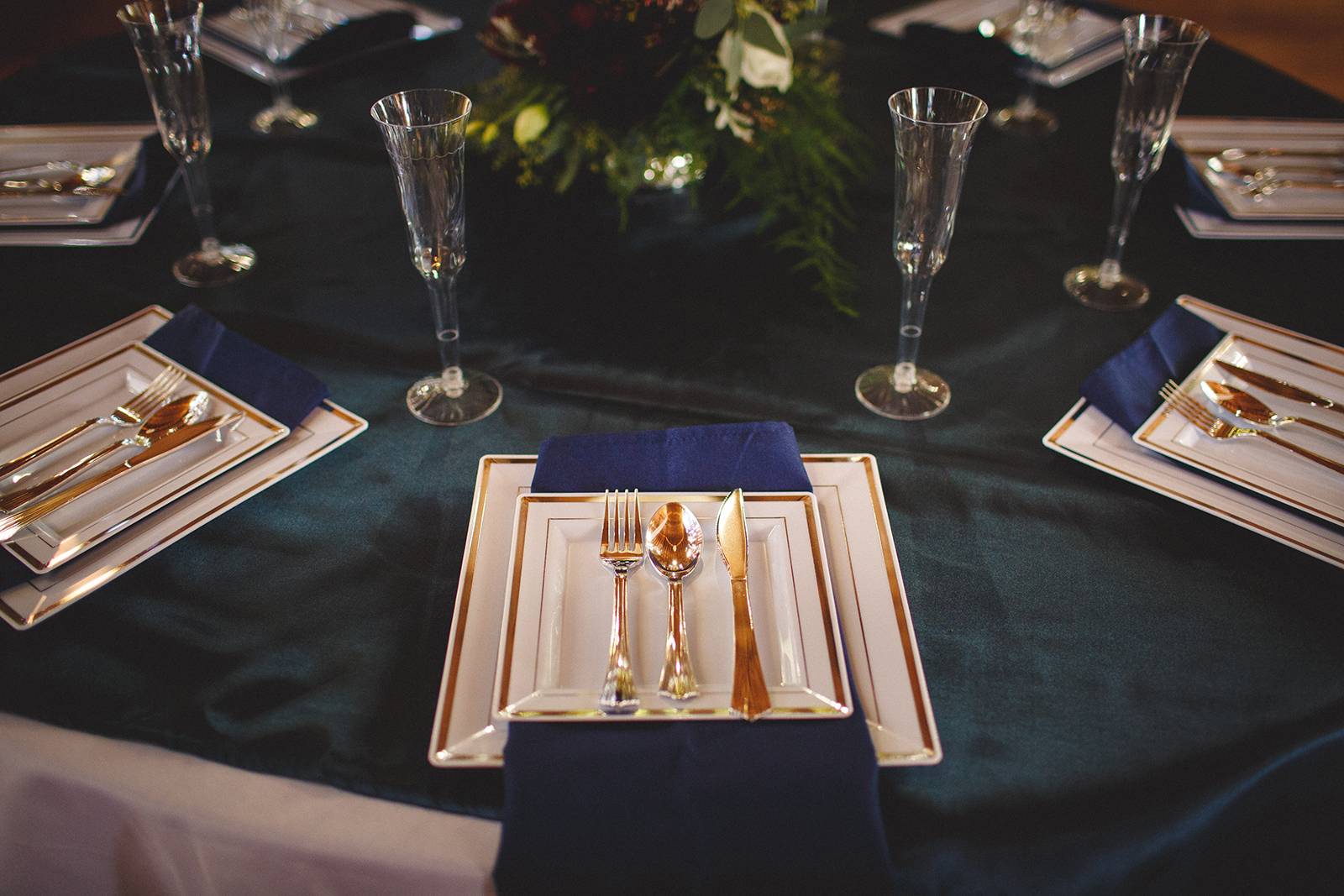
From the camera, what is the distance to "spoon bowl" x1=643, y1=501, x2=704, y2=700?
62 centimetres

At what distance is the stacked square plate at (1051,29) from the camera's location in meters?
1.53

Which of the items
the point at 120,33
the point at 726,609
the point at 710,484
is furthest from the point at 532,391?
the point at 120,33

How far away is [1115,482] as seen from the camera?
2.81 ft

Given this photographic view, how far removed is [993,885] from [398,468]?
1.95 feet

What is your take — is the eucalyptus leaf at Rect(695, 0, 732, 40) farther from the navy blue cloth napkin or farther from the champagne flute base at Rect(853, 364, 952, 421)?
the navy blue cloth napkin

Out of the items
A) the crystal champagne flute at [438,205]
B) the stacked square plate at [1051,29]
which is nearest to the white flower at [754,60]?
the crystal champagne flute at [438,205]

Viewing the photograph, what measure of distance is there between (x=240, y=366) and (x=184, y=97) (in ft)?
1.12

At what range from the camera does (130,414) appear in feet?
2.79

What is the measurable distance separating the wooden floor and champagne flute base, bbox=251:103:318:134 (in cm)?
315

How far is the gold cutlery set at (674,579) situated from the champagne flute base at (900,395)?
272 mm

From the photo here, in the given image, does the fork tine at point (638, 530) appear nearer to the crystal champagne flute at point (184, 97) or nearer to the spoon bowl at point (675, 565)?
the spoon bowl at point (675, 565)

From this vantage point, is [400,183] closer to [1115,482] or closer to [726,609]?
[726,609]

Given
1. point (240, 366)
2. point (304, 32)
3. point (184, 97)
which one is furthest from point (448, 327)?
point (304, 32)

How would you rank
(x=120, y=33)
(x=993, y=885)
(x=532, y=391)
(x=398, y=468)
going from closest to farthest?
(x=993, y=885), (x=398, y=468), (x=532, y=391), (x=120, y=33)
